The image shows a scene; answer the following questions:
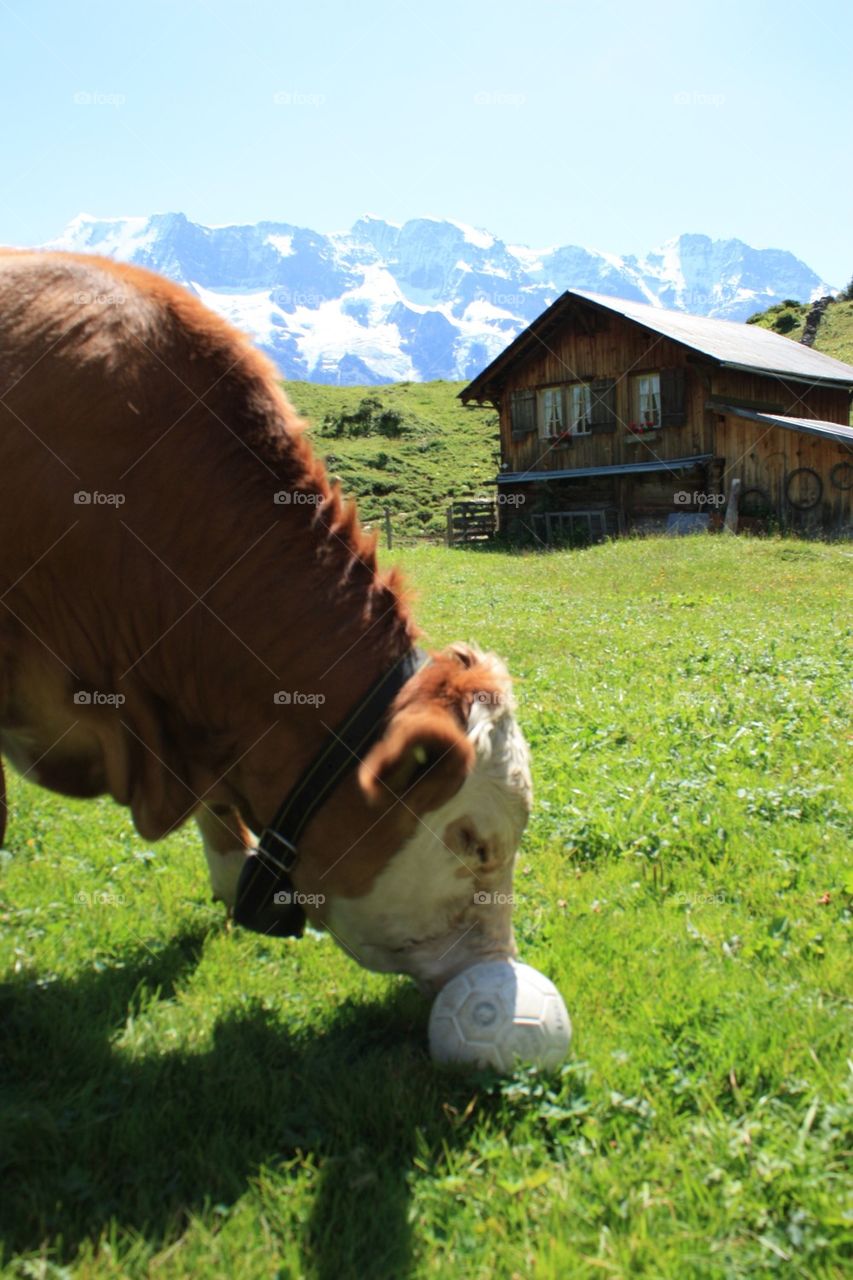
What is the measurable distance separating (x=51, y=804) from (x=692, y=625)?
9160 millimetres

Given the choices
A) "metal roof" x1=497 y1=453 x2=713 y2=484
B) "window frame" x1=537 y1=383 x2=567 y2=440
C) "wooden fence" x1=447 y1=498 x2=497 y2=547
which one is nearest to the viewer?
"metal roof" x1=497 y1=453 x2=713 y2=484

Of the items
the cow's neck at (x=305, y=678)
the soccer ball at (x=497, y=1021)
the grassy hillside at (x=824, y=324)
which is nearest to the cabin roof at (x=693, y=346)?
the grassy hillside at (x=824, y=324)

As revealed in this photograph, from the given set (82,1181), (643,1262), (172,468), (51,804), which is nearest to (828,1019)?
(643,1262)

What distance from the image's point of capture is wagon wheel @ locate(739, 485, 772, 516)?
27.3 meters

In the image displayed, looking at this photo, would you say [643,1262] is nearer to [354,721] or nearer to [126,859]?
[354,721]

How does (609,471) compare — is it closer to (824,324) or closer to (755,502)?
(755,502)

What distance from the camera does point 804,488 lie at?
87.3 feet

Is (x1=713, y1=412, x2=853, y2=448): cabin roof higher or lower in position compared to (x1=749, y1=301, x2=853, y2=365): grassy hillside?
lower


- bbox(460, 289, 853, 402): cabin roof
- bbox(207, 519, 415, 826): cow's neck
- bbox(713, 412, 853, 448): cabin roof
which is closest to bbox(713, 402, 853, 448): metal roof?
bbox(713, 412, 853, 448): cabin roof

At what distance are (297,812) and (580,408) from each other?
29.7m

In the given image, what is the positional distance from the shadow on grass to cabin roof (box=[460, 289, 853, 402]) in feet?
87.3

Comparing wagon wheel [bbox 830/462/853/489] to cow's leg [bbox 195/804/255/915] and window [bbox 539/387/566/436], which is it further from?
cow's leg [bbox 195/804/255/915]

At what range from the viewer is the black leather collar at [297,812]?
3.12 metres

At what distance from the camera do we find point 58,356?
3.36 meters
